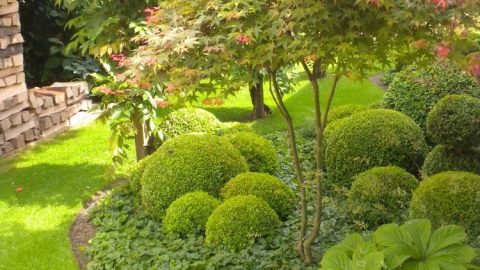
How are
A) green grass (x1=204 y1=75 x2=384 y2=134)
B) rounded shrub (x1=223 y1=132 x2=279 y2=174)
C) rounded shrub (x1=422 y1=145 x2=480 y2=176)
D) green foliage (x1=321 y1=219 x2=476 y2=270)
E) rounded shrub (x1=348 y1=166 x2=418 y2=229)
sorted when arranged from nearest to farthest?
green foliage (x1=321 y1=219 x2=476 y2=270) → rounded shrub (x1=348 y1=166 x2=418 y2=229) → rounded shrub (x1=422 y1=145 x2=480 y2=176) → rounded shrub (x1=223 y1=132 x2=279 y2=174) → green grass (x1=204 y1=75 x2=384 y2=134)

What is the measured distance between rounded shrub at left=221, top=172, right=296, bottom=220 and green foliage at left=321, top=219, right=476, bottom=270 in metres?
1.61

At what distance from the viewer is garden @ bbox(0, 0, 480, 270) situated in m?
3.71

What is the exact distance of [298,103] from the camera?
11.0 meters

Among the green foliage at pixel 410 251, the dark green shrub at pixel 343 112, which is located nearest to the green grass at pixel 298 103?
the dark green shrub at pixel 343 112

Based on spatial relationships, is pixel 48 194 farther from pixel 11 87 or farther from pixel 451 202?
pixel 451 202

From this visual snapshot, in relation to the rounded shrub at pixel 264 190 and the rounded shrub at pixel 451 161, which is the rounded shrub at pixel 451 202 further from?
the rounded shrub at pixel 264 190

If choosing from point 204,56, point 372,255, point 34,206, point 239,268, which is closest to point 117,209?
point 34,206

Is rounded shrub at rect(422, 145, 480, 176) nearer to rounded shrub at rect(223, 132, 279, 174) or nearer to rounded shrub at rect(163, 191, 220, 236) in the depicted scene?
rounded shrub at rect(223, 132, 279, 174)

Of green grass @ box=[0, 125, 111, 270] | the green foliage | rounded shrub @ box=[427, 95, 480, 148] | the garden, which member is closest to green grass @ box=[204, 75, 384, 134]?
the garden

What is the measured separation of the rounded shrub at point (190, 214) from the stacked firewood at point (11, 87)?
12.0 ft

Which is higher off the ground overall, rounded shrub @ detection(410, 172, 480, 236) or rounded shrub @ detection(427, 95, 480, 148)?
rounded shrub @ detection(427, 95, 480, 148)

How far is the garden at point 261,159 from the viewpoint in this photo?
3.71 meters

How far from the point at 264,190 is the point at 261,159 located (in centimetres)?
105

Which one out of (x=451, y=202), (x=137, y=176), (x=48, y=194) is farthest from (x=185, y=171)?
(x=451, y=202)
